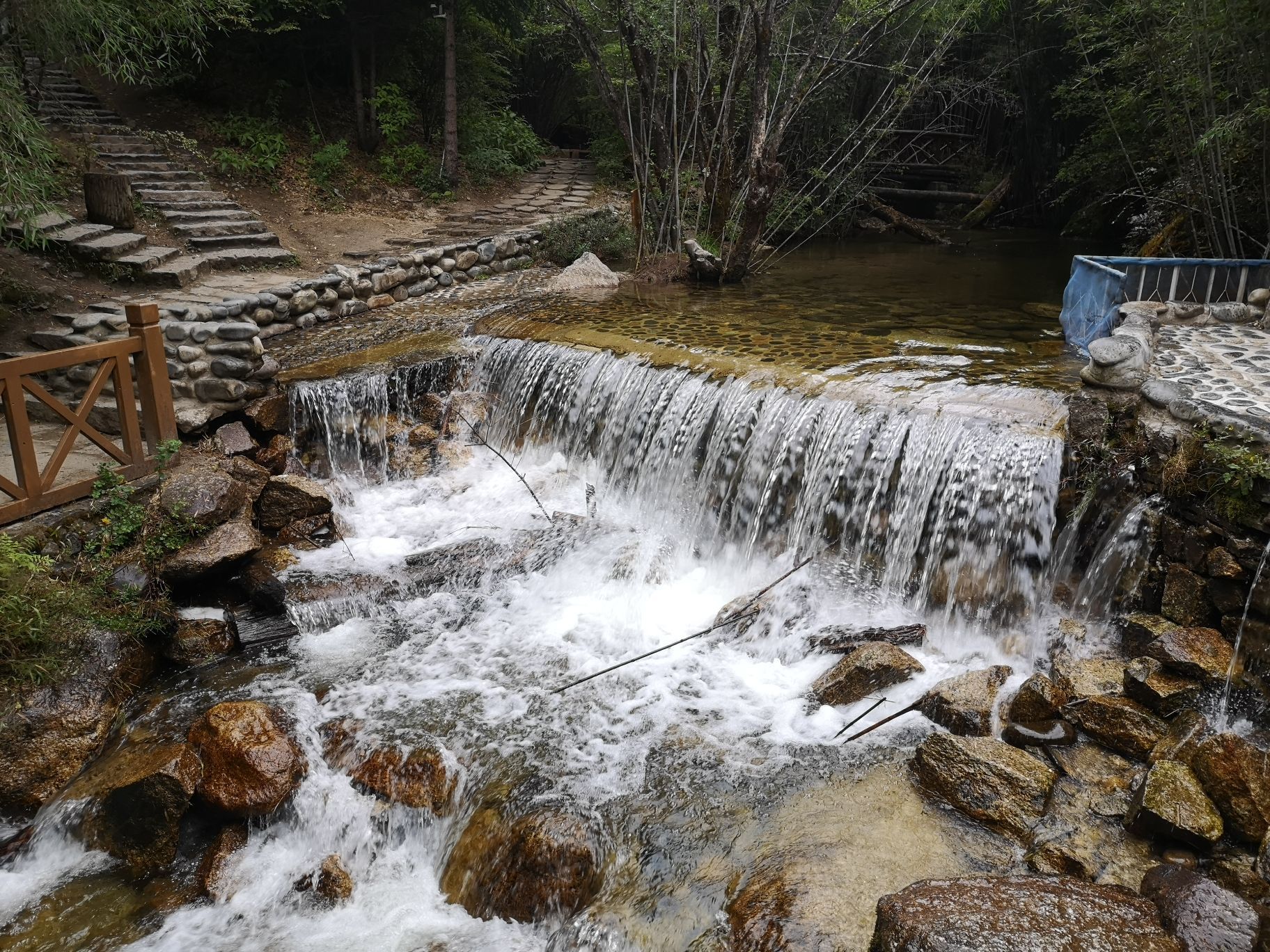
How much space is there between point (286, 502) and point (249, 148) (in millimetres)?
8911

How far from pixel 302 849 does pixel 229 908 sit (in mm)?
368

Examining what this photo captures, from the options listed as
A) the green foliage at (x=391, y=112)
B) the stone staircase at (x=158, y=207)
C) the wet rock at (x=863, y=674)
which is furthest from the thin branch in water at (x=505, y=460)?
the green foliage at (x=391, y=112)

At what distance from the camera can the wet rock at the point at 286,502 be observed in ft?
20.5

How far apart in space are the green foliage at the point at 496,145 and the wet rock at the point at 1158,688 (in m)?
13.4

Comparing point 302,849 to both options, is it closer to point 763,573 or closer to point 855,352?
point 763,573

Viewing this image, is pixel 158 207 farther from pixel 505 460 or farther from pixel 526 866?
pixel 526 866

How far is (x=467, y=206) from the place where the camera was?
13.8m

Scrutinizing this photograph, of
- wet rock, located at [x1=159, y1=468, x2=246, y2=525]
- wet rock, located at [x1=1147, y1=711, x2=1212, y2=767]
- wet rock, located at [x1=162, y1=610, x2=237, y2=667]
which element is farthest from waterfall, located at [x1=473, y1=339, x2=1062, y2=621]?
wet rock, located at [x1=162, y1=610, x2=237, y2=667]

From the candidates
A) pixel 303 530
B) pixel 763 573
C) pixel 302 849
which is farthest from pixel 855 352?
pixel 302 849

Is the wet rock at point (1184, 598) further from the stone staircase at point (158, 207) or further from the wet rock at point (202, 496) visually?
the stone staircase at point (158, 207)

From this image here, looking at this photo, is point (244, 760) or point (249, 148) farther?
point (249, 148)

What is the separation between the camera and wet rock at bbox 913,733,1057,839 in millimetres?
3543

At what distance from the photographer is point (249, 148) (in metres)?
12.7

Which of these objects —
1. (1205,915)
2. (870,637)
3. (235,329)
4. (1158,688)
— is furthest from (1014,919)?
(235,329)
